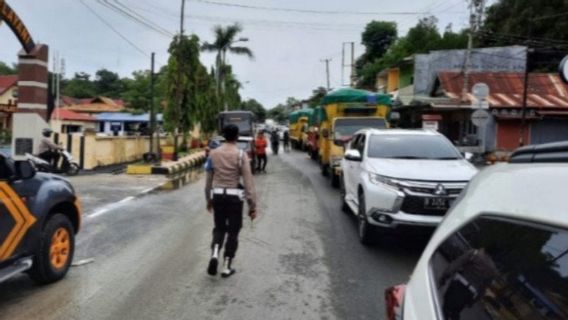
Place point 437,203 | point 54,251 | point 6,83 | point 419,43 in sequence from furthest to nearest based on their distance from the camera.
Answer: point 419,43 < point 6,83 < point 437,203 < point 54,251

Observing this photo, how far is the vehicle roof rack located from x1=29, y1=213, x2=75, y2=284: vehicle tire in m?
5.00

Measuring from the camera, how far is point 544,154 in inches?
79.8

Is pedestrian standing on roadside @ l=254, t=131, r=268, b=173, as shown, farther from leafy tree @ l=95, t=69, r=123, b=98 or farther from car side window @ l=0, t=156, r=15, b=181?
leafy tree @ l=95, t=69, r=123, b=98

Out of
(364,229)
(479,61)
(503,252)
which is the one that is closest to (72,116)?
(479,61)

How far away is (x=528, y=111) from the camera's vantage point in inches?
1172

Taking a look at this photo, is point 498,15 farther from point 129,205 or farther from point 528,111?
point 129,205

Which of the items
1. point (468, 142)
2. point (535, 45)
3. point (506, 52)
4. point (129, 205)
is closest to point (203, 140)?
point (468, 142)

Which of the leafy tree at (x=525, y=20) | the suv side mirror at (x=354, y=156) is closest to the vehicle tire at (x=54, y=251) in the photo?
the suv side mirror at (x=354, y=156)

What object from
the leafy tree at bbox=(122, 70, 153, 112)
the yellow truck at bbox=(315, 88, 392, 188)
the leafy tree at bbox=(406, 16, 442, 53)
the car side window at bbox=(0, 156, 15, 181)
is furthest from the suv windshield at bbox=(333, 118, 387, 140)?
the leafy tree at bbox=(122, 70, 153, 112)

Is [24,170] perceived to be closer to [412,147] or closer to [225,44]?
[412,147]

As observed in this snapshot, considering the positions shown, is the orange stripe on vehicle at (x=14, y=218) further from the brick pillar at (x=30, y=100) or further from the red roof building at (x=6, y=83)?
the red roof building at (x=6, y=83)

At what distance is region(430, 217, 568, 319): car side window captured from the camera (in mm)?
1407

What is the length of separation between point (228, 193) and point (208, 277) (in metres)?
1.00

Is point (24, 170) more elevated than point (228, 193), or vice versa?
point (24, 170)
